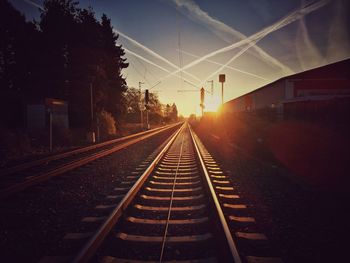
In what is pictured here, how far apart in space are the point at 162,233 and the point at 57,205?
2.74m

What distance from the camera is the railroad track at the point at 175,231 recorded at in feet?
8.65

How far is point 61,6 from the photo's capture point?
29.8 meters

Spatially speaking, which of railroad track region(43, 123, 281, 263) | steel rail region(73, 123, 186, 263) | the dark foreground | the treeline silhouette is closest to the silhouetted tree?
the treeline silhouette

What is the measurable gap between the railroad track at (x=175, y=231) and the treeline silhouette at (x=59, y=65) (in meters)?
24.3

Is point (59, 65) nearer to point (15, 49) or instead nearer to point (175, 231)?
point (15, 49)

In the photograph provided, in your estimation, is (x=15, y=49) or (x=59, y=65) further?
(x=15, y=49)

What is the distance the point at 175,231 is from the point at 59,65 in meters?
31.9

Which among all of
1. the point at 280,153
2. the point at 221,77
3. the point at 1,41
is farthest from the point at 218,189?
the point at 1,41

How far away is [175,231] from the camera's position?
3289mm

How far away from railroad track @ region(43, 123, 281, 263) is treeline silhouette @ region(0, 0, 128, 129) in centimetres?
2432

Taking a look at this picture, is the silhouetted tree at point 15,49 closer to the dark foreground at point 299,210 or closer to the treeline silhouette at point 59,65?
the treeline silhouette at point 59,65

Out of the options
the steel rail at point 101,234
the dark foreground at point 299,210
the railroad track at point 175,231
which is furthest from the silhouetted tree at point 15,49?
the dark foreground at point 299,210

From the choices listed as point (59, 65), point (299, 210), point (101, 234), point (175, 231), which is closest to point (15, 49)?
point (59, 65)

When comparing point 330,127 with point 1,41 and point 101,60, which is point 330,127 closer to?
point 101,60
